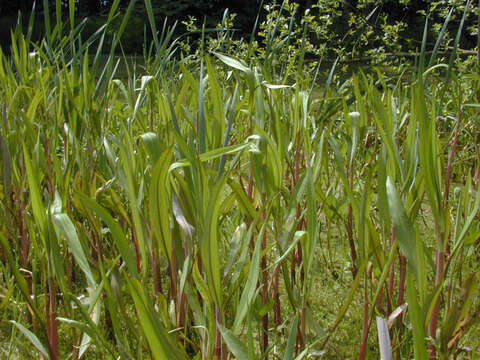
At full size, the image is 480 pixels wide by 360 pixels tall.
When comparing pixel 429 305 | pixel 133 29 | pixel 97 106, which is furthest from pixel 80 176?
pixel 133 29

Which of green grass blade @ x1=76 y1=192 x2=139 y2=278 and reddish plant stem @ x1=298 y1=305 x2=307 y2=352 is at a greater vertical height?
green grass blade @ x1=76 y1=192 x2=139 y2=278

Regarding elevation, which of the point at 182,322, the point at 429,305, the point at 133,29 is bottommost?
the point at 133,29

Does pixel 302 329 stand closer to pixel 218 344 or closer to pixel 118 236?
pixel 218 344

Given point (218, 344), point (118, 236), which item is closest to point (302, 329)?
point (218, 344)

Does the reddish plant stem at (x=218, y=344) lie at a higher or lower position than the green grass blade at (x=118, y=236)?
lower

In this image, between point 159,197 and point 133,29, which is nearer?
point 159,197

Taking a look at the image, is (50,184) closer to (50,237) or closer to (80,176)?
(80,176)

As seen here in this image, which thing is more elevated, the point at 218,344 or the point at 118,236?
the point at 118,236

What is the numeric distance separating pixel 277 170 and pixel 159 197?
17 cm

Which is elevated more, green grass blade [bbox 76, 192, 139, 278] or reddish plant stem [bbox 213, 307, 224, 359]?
green grass blade [bbox 76, 192, 139, 278]

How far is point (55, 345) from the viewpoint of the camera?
0.64 m

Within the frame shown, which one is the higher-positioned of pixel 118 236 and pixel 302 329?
pixel 118 236

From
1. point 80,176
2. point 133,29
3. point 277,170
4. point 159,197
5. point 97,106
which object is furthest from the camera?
point 133,29

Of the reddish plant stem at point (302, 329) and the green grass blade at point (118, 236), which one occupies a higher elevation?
the green grass blade at point (118, 236)
